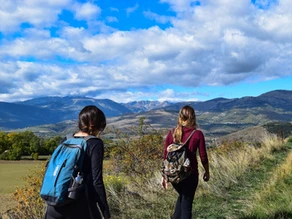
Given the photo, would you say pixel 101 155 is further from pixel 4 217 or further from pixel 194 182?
pixel 4 217

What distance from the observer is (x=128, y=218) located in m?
5.86

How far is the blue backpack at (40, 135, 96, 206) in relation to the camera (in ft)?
9.55

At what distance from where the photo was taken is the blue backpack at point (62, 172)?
2910 millimetres

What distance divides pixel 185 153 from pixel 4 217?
5.73 meters

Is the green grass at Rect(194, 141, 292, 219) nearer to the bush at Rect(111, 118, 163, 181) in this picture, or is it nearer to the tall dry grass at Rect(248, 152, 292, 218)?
the tall dry grass at Rect(248, 152, 292, 218)

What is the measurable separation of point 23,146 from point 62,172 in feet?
192

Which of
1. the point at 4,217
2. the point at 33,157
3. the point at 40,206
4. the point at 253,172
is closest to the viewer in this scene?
the point at 40,206

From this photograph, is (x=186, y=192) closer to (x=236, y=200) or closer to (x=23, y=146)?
(x=236, y=200)

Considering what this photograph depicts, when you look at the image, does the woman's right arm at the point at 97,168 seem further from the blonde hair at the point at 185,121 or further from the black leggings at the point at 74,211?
the blonde hair at the point at 185,121

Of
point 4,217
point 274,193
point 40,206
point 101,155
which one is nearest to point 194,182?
point 101,155

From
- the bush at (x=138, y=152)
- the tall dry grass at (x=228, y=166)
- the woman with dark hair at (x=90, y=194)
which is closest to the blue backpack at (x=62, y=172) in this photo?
the woman with dark hair at (x=90, y=194)

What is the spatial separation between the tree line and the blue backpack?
53200mm

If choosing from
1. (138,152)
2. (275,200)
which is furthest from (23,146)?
(275,200)

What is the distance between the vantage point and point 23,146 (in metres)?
58.2
